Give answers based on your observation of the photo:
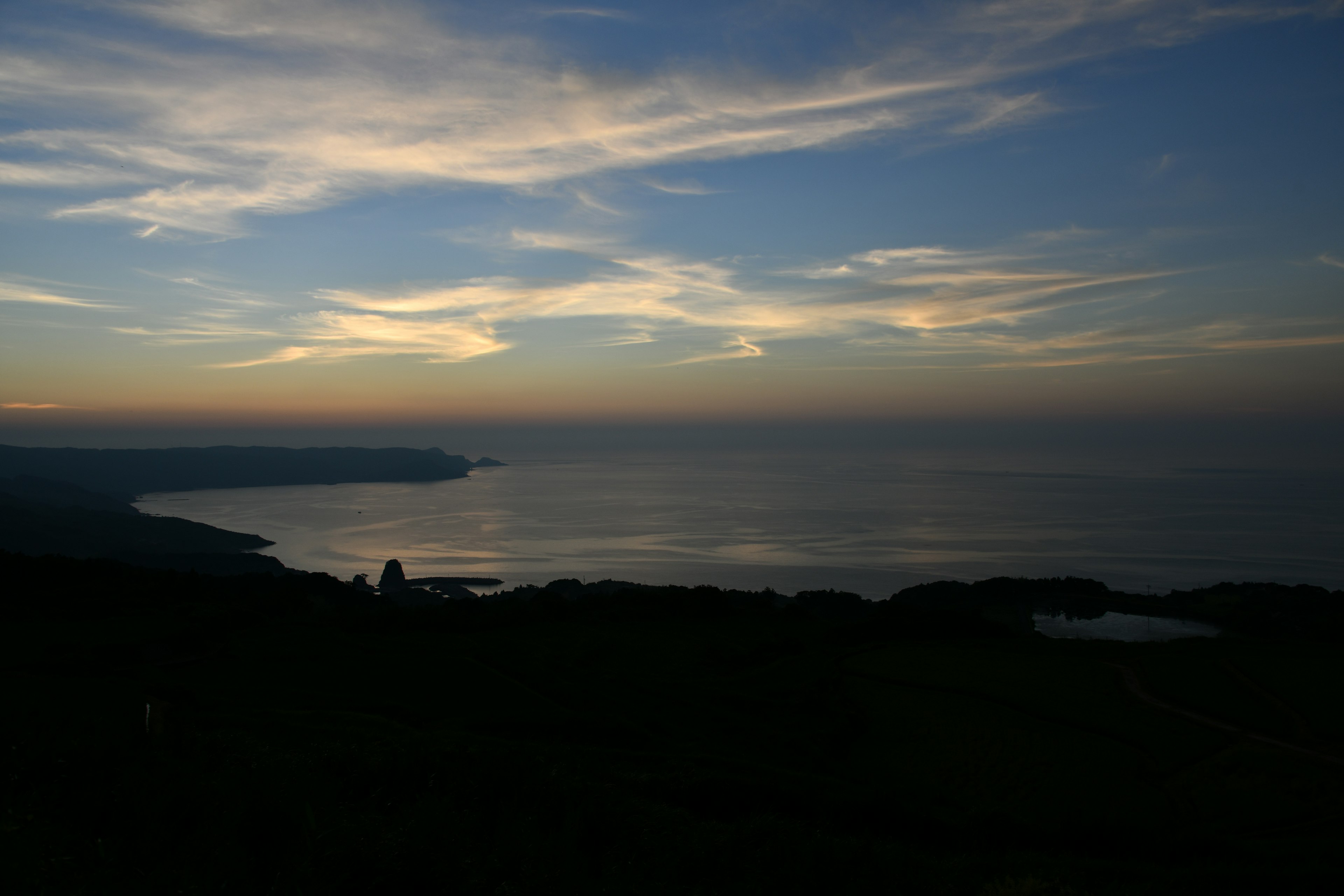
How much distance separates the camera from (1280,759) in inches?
436

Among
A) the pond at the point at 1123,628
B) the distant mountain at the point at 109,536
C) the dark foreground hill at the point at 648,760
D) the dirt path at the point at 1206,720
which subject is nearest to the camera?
the dark foreground hill at the point at 648,760

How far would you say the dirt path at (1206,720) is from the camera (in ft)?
37.3

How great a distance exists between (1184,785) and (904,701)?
5.53 m

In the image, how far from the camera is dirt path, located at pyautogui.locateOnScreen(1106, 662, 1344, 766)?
11367mm

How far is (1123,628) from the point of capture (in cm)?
2858

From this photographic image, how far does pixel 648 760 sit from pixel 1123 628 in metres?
27.6

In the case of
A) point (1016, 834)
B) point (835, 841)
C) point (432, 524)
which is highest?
point (835, 841)

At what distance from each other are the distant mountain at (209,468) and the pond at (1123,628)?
134 meters

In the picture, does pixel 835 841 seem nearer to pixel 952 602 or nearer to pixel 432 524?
pixel 952 602

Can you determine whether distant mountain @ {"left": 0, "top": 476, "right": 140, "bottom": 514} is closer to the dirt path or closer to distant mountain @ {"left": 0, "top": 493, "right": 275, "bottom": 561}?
distant mountain @ {"left": 0, "top": 493, "right": 275, "bottom": 561}

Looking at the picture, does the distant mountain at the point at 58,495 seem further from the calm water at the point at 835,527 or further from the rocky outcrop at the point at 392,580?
the rocky outcrop at the point at 392,580

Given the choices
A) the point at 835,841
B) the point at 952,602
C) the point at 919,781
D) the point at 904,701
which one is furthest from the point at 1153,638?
the point at 835,841

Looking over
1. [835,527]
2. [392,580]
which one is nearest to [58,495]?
[392,580]

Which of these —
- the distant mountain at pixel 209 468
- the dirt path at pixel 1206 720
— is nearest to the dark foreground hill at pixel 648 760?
the dirt path at pixel 1206 720
